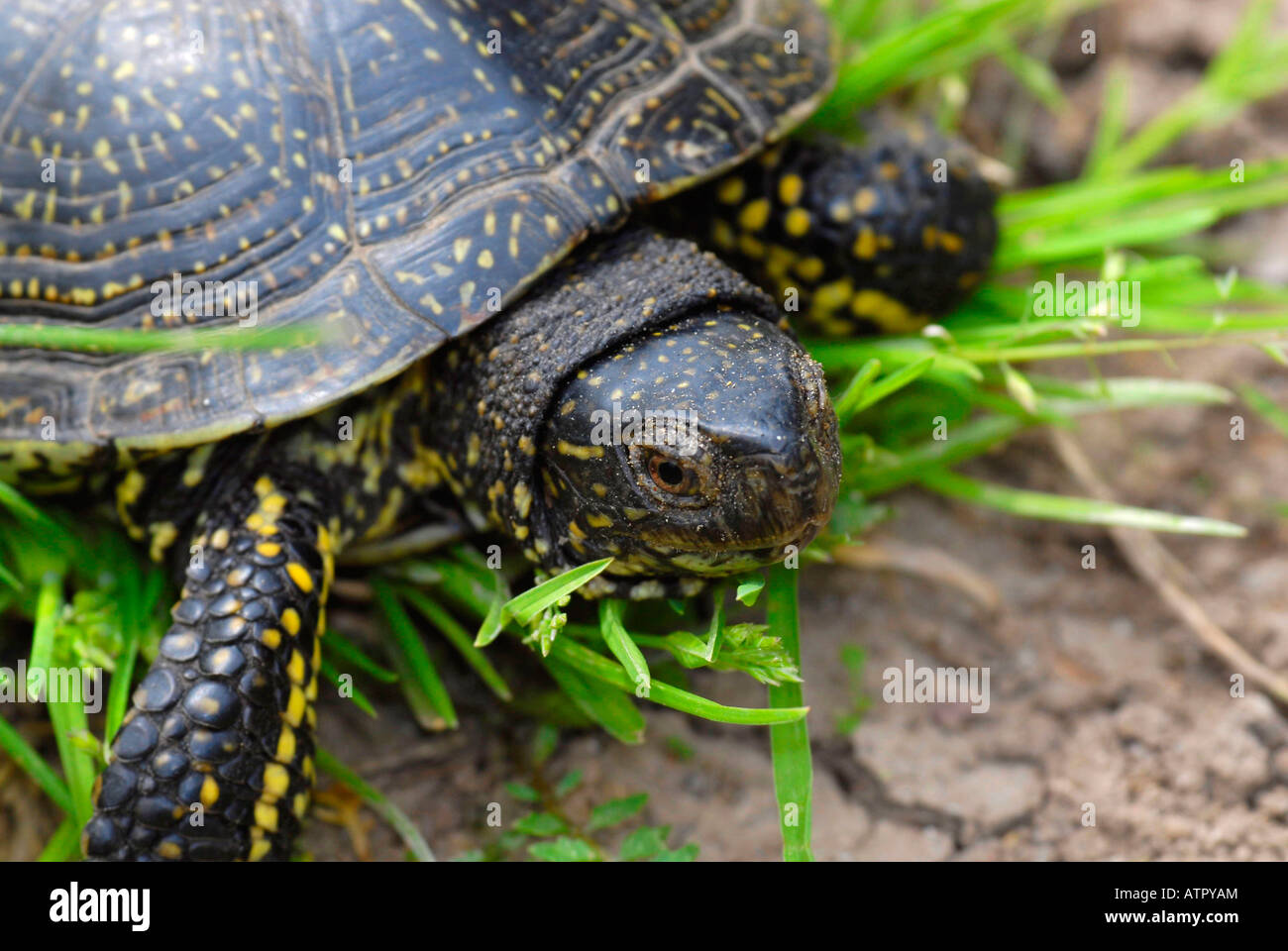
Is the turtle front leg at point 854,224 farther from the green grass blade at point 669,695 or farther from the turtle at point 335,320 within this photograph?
the green grass blade at point 669,695

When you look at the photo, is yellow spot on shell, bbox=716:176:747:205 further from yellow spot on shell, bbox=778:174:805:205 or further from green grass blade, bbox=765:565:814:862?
green grass blade, bbox=765:565:814:862

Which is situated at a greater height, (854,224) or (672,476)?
(854,224)

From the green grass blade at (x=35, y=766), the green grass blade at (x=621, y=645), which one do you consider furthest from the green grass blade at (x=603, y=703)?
the green grass blade at (x=35, y=766)

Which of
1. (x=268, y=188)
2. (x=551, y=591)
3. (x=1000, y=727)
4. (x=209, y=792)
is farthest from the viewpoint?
(x=1000, y=727)

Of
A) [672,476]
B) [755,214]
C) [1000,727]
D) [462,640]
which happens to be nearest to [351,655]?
[462,640]

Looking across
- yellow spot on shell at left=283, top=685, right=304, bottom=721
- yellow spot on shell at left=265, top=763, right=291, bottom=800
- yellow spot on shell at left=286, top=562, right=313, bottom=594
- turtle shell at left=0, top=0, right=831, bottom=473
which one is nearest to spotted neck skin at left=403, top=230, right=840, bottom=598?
turtle shell at left=0, top=0, right=831, bottom=473

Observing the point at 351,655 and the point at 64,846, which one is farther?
the point at 351,655

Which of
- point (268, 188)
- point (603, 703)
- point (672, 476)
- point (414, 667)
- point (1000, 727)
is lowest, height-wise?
point (1000, 727)

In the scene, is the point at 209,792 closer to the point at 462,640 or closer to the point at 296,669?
the point at 296,669

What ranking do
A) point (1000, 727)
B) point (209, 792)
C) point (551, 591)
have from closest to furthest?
point (209, 792) < point (551, 591) < point (1000, 727)
